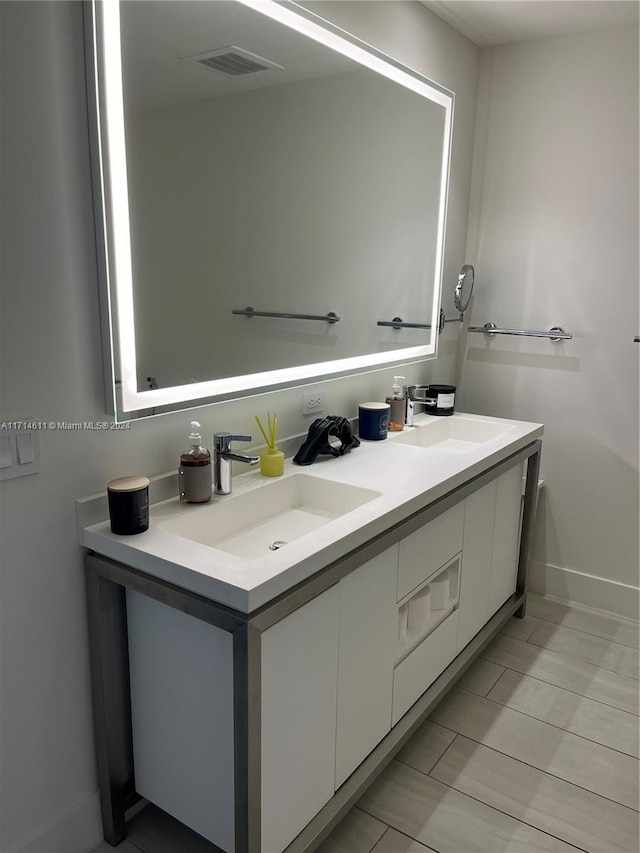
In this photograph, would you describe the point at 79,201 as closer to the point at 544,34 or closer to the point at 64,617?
the point at 64,617

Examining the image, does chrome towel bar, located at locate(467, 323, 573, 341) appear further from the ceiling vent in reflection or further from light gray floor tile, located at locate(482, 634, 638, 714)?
the ceiling vent in reflection

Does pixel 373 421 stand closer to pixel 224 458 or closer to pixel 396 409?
pixel 396 409

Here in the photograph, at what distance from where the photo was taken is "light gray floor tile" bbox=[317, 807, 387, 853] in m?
1.71

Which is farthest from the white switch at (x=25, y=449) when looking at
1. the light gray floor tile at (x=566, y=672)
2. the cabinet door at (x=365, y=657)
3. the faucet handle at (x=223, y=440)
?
the light gray floor tile at (x=566, y=672)

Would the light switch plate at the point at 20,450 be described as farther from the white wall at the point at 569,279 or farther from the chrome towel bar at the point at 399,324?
the white wall at the point at 569,279

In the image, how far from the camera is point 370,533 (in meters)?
1.59

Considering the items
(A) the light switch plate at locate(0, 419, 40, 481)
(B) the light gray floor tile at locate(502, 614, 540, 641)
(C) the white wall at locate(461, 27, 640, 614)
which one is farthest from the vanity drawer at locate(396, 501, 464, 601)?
(C) the white wall at locate(461, 27, 640, 614)

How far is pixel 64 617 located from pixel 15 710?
8.5 inches

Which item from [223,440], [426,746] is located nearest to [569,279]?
[223,440]

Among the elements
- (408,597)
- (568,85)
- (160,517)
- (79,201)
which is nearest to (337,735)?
(408,597)

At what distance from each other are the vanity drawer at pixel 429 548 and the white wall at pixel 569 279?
41.8 inches

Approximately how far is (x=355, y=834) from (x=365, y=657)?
19.7 inches

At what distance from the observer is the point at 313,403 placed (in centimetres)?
224

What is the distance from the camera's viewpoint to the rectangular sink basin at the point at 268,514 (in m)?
1.68
